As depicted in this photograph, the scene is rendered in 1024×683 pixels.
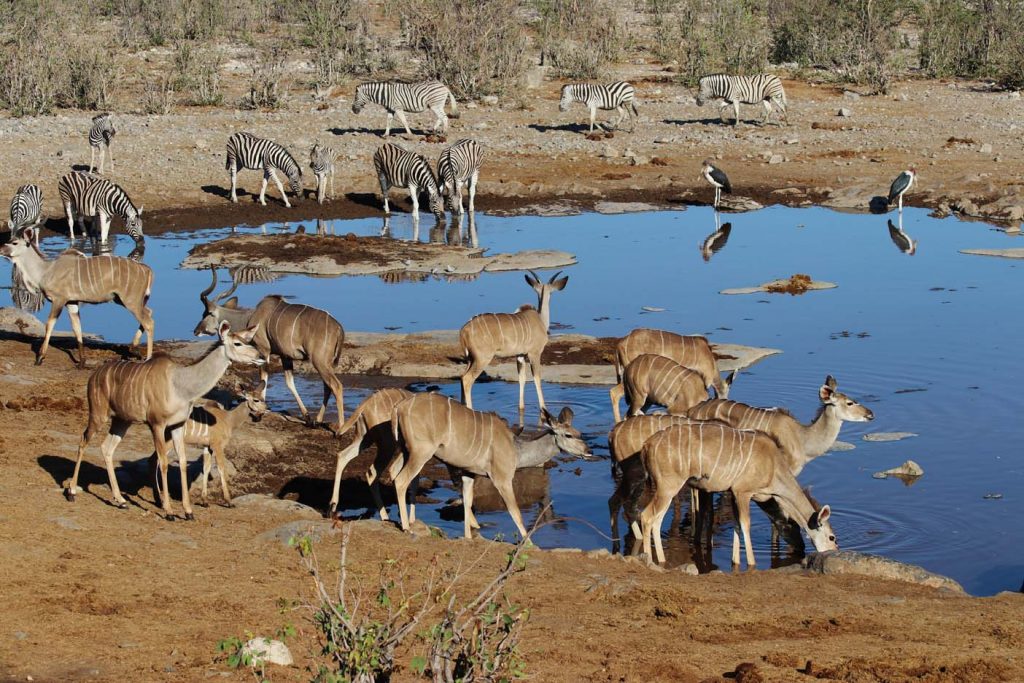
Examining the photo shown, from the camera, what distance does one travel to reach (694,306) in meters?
16.5

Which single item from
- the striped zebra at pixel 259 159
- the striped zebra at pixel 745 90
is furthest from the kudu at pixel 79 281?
the striped zebra at pixel 745 90

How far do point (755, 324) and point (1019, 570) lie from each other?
7.16 metres

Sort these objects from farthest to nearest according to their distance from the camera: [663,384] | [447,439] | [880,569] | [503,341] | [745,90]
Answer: [745,90]
[503,341]
[663,384]
[447,439]
[880,569]

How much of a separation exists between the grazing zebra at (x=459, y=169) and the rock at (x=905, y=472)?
1367 cm

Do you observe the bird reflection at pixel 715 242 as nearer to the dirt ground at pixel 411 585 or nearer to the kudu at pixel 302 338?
the kudu at pixel 302 338

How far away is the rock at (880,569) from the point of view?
779 centimetres

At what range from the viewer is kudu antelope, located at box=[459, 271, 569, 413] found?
1200 centimetres

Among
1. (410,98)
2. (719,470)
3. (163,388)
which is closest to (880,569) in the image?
(719,470)

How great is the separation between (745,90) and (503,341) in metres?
19.6

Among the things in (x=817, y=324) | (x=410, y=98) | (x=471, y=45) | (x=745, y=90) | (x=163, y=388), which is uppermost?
(x=471, y=45)

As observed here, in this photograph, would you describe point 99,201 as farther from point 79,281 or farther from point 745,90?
point 745,90

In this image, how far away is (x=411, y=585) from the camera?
738 centimetres

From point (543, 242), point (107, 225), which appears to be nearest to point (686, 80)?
point (543, 242)

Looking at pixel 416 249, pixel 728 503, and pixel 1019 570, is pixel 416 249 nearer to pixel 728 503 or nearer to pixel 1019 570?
pixel 728 503
